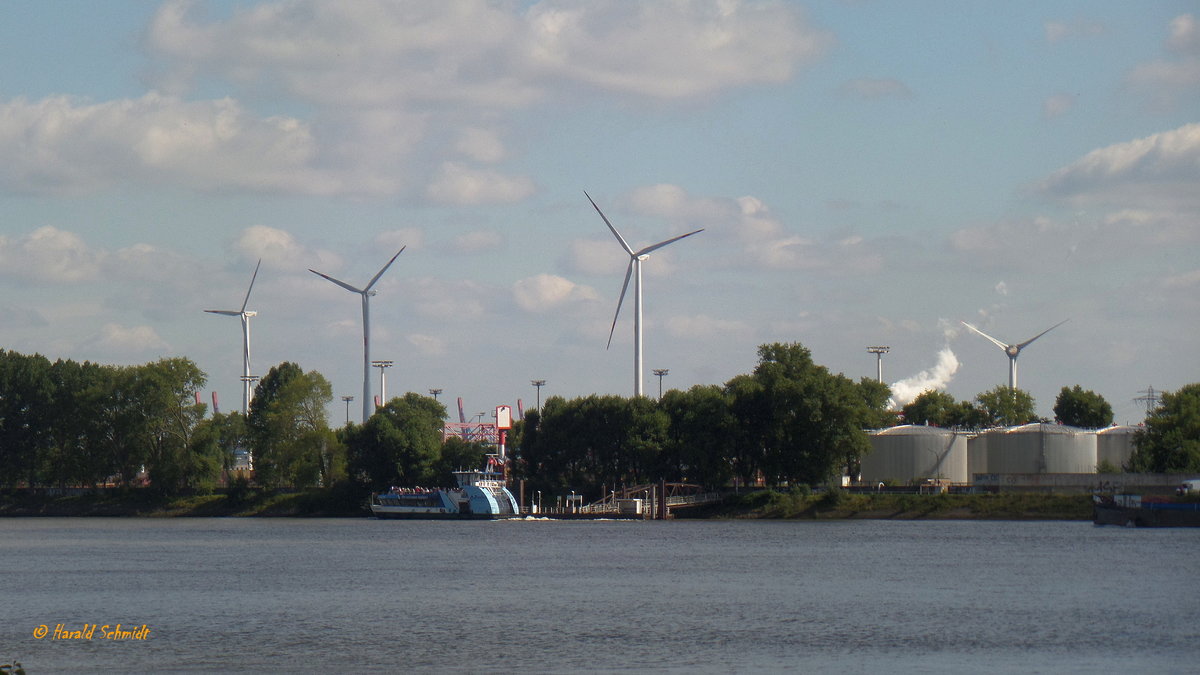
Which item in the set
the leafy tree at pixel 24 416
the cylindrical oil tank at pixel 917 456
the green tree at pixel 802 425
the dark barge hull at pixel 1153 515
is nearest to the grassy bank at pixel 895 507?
the green tree at pixel 802 425

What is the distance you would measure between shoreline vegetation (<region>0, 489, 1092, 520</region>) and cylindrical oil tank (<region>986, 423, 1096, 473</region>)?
2526 centimetres

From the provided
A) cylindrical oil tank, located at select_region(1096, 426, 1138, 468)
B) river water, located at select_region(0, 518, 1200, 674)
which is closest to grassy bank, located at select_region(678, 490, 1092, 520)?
river water, located at select_region(0, 518, 1200, 674)

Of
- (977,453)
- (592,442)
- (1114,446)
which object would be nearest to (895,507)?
(977,453)

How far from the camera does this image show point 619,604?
65.9 metres

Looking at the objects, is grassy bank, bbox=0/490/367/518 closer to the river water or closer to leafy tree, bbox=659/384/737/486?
leafy tree, bbox=659/384/737/486

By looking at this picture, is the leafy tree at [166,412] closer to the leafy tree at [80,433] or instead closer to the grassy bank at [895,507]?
the leafy tree at [80,433]

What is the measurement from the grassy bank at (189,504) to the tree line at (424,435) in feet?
6.55

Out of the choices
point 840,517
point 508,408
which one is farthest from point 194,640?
point 508,408

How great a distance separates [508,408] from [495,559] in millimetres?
75964

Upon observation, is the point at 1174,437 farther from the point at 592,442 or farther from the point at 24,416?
the point at 24,416

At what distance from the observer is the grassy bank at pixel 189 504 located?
173 m

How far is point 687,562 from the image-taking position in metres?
89.8

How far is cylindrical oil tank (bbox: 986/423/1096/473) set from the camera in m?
168

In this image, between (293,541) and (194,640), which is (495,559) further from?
(194,640)
